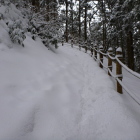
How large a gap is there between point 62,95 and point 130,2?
22.7ft

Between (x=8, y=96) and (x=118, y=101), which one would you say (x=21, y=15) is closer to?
(x=8, y=96)

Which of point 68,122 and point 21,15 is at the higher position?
point 21,15

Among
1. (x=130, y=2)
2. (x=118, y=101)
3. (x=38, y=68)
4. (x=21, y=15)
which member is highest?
(x=130, y=2)

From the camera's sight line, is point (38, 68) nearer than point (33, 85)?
No

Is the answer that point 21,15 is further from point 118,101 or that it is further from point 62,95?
point 118,101

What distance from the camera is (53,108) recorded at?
2.83 meters

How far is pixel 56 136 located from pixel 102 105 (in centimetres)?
136

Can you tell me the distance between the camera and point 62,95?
3395 millimetres

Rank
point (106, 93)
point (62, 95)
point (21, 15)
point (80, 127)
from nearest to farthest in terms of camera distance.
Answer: point (80, 127) < point (62, 95) < point (106, 93) < point (21, 15)

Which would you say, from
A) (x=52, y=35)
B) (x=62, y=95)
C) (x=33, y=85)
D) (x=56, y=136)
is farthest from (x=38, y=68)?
(x=52, y=35)

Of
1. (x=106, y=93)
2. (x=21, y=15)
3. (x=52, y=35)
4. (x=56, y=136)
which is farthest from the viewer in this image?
(x=52, y=35)

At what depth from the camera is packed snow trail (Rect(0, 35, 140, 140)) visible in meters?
2.23

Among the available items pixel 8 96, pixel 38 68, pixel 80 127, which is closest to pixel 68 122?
pixel 80 127

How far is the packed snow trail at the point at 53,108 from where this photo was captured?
2.23 metres
